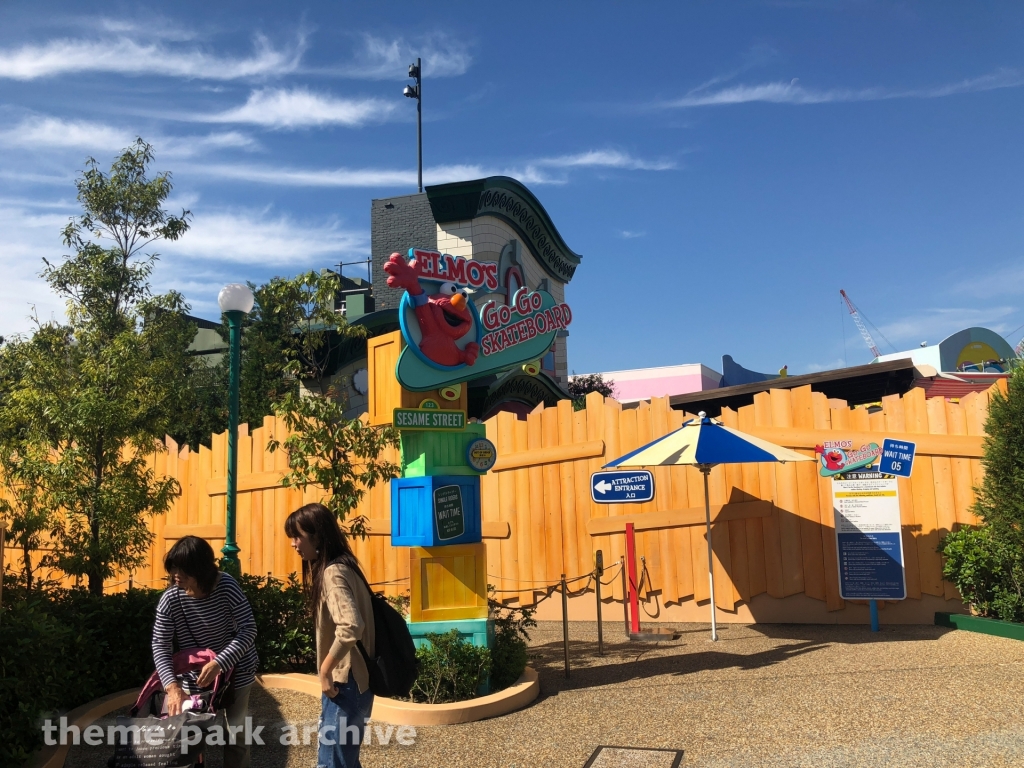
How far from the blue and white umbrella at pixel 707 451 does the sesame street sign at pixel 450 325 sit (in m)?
1.63

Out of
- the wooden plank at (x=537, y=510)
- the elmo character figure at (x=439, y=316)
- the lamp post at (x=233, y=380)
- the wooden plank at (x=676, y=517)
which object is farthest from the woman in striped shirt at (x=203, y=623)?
the wooden plank at (x=537, y=510)

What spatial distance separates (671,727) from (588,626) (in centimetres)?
469

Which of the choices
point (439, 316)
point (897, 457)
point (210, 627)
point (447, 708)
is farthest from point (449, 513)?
point (897, 457)

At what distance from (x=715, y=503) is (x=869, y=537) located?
179 centimetres

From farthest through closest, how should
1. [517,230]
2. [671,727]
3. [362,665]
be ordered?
[517,230] → [671,727] → [362,665]

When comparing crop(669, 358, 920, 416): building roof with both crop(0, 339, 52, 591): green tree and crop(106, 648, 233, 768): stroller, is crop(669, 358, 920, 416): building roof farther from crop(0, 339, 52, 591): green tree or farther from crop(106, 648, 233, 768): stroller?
crop(106, 648, 233, 768): stroller

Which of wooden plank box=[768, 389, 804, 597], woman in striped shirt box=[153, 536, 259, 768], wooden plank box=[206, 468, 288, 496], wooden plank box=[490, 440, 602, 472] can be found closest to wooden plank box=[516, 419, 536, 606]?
wooden plank box=[490, 440, 602, 472]

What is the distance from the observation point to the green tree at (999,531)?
27.5ft

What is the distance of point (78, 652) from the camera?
6.37 meters

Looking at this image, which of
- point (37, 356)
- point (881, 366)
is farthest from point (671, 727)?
point (881, 366)

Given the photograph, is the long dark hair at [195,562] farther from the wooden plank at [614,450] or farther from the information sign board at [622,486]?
the wooden plank at [614,450]

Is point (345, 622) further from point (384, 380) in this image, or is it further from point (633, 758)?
point (384, 380)

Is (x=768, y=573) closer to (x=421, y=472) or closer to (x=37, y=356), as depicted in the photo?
(x=421, y=472)

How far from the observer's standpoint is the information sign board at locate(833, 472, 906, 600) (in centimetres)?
898
